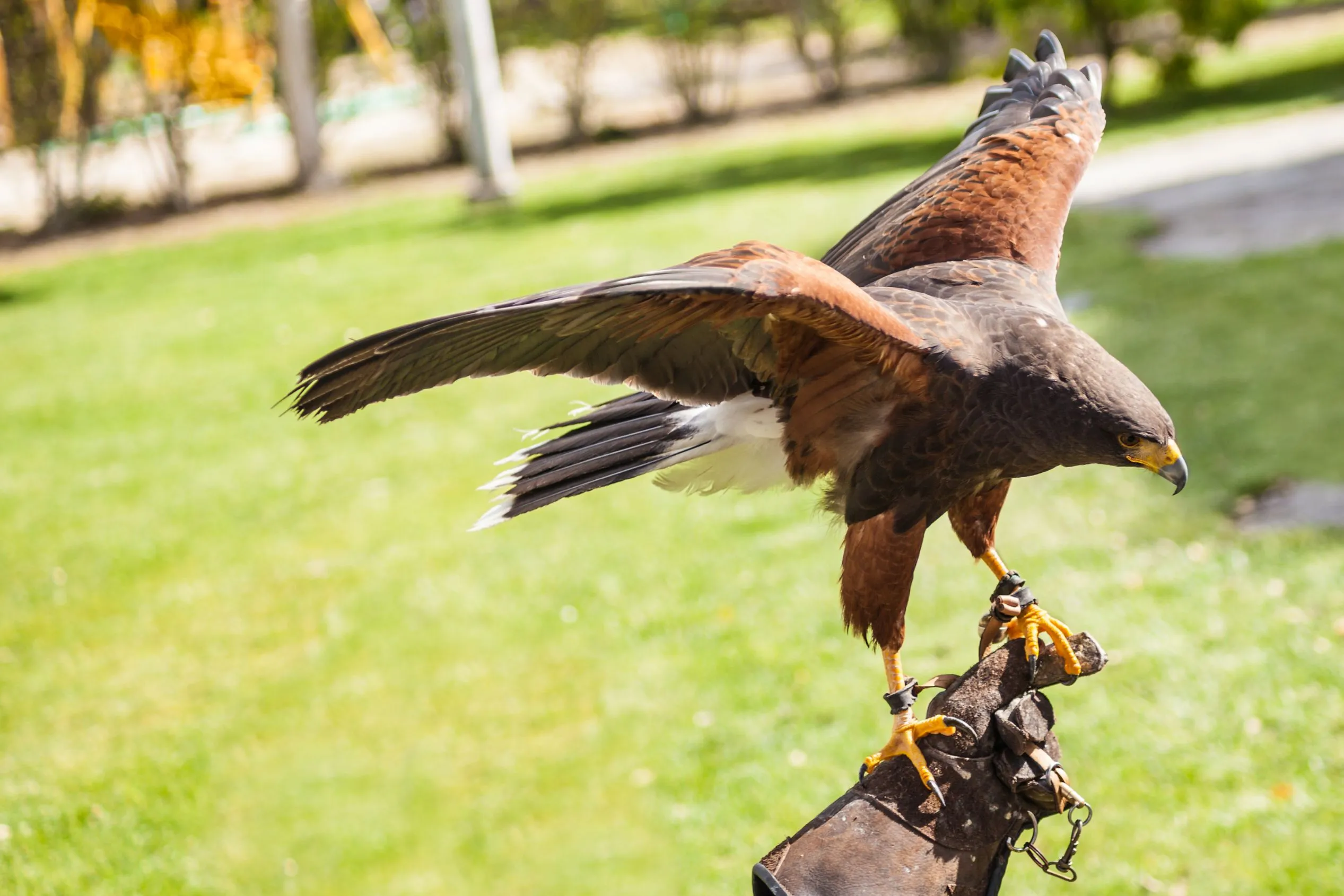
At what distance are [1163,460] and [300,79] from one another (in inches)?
586

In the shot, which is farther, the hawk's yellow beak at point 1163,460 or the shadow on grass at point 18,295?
the shadow on grass at point 18,295

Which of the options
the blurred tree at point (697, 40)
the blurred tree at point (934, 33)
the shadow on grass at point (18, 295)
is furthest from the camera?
the blurred tree at point (934, 33)

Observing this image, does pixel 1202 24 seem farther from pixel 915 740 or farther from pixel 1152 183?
pixel 915 740

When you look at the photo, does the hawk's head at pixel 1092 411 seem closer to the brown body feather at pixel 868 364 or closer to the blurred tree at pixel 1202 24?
the brown body feather at pixel 868 364

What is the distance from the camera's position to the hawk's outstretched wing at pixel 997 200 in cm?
289

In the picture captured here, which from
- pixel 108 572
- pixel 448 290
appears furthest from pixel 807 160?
pixel 108 572

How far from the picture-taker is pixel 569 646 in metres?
5.51

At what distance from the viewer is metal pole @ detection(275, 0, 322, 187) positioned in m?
14.9

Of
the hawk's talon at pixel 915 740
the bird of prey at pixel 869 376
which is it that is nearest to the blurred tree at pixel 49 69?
the bird of prey at pixel 869 376

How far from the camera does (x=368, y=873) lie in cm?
430

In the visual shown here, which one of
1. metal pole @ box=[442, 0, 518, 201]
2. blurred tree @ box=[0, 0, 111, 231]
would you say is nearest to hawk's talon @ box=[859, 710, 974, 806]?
metal pole @ box=[442, 0, 518, 201]

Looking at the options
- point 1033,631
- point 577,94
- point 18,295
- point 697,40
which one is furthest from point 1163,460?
point 577,94

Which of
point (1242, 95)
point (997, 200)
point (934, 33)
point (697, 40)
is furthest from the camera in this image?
point (934, 33)

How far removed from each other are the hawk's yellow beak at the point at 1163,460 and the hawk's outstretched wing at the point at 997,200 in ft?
2.13
